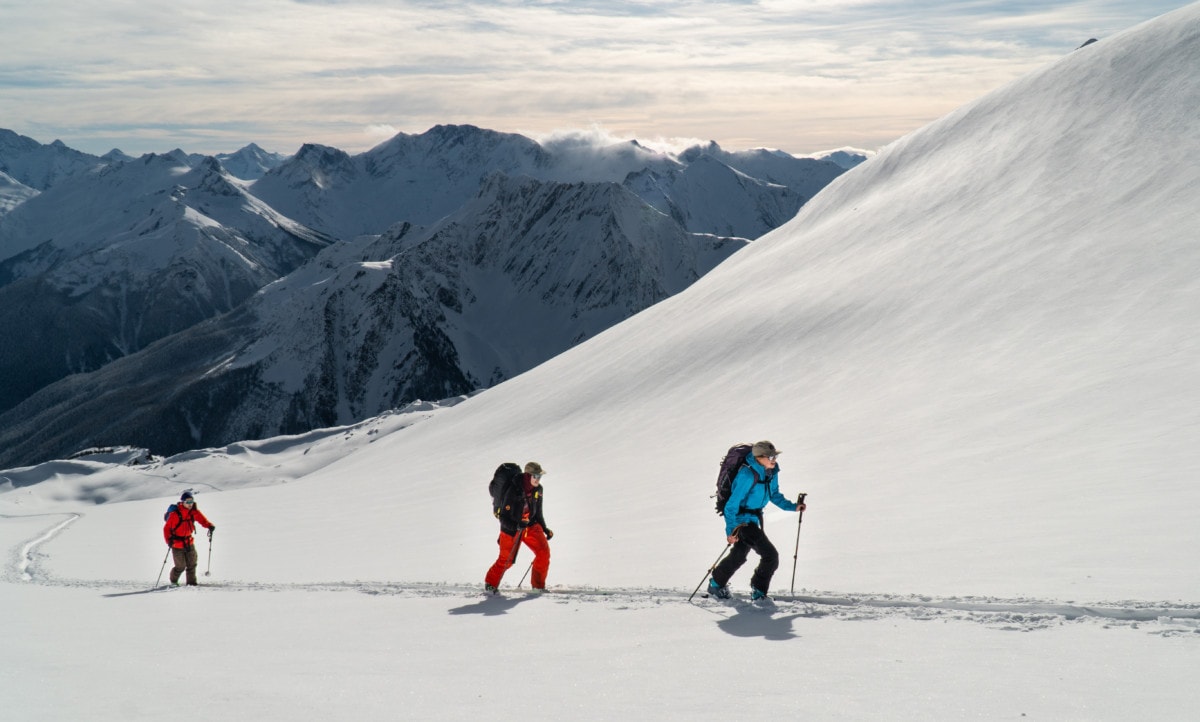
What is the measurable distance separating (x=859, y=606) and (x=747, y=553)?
4.88ft

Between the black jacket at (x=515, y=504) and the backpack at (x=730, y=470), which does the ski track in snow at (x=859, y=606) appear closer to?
the black jacket at (x=515, y=504)

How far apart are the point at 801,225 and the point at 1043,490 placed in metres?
38.2

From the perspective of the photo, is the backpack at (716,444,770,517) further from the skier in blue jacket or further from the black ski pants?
the black ski pants

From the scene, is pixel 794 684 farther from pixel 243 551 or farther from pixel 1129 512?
pixel 243 551

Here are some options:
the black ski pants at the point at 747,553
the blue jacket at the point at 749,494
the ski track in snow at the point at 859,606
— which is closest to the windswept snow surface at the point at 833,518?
the ski track in snow at the point at 859,606

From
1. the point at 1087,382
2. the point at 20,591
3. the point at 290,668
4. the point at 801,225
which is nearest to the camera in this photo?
the point at 290,668

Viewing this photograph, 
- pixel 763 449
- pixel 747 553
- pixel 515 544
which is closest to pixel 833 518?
pixel 747 553

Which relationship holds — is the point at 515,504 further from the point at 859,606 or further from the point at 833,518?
the point at 833,518

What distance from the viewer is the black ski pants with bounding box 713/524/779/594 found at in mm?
9836

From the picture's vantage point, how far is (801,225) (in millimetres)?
48688

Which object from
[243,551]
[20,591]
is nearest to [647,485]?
[243,551]

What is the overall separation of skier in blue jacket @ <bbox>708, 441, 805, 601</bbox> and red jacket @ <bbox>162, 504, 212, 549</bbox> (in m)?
11.1

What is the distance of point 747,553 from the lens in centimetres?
1009

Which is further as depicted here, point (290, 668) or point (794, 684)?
point (290, 668)
